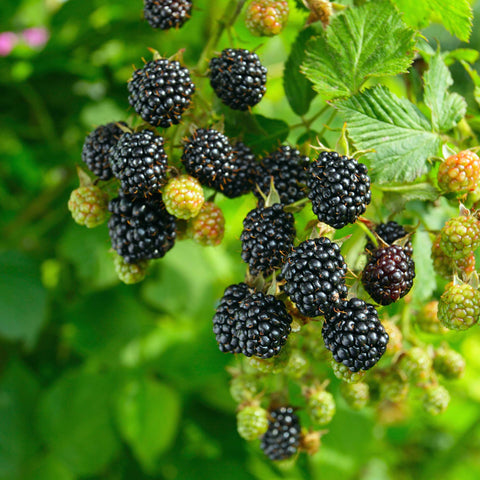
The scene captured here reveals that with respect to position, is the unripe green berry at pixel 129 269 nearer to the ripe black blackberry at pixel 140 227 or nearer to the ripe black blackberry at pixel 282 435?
the ripe black blackberry at pixel 140 227

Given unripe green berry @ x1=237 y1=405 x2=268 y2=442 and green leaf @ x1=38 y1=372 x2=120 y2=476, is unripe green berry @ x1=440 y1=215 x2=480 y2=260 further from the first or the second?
green leaf @ x1=38 y1=372 x2=120 y2=476

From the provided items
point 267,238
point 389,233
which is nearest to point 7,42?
point 267,238

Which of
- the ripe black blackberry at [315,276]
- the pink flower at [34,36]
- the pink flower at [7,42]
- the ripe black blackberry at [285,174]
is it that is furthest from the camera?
the pink flower at [34,36]

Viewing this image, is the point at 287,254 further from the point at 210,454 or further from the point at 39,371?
the point at 39,371

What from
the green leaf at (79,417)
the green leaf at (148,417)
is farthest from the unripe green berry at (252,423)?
the green leaf at (79,417)

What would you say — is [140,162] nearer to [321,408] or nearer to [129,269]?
[129,269]

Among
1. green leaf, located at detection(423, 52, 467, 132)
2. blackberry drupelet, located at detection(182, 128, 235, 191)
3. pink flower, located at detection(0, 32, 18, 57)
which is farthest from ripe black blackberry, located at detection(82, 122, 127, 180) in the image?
pink flower, located at detection(0, 32, 18, 57)
